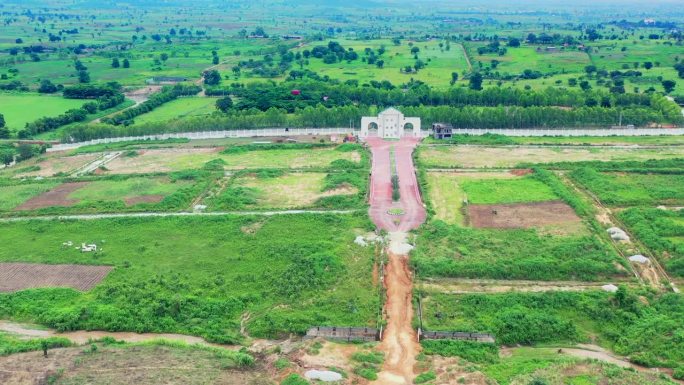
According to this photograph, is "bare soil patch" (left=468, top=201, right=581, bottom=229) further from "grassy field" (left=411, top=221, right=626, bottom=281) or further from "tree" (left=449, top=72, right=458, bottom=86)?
"tree" (left=449, top=72, right=458, bottom=86)

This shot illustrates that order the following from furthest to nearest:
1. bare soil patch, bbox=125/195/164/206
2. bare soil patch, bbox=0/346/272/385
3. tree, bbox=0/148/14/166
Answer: tree, bbox=0/148/14/166 → bare soil patch, bbox=125/195/164/206 → bare soil patch, bbox=0/346/272/385

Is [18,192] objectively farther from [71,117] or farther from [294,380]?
[294,380]

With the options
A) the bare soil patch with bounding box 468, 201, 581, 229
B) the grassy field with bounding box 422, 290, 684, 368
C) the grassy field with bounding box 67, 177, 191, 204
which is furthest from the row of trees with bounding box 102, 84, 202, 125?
the grassy field with bounding box 422, 290, 684, 368

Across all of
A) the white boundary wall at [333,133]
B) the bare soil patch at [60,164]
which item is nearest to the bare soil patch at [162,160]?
the bare soil patch at [60,164]

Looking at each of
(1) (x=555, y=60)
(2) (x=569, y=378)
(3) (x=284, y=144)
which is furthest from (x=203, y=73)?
(2) (x=569, y=378)

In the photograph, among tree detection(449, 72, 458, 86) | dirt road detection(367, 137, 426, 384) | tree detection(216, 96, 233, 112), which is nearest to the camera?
dirt road detection(367, 137, 426, 384)

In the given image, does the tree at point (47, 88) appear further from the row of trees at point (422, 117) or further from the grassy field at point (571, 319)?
the grassy field at point (571, 319)
